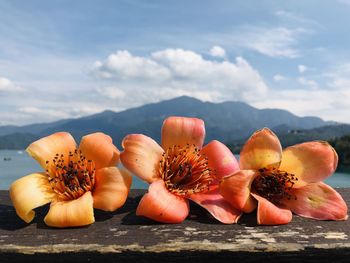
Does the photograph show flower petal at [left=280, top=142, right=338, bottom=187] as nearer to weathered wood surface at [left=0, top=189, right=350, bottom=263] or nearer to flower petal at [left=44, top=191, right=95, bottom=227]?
weathered wood surface at [left=0, top=189, right=350, bottom=263]

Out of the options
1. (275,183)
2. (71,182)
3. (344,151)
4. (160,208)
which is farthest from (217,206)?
(344,151)

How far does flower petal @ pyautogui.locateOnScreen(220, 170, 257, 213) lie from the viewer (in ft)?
5.15

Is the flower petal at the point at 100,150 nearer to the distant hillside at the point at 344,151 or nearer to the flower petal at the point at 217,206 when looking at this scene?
the flower petal at the point at 217,206

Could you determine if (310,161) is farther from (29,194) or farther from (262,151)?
(29,194)

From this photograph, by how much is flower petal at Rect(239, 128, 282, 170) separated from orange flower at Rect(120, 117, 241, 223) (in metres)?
0.08

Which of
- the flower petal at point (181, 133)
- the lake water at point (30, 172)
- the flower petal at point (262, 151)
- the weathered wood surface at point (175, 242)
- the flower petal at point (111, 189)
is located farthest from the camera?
the lake water at point (30, 172)

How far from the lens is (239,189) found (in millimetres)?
1574

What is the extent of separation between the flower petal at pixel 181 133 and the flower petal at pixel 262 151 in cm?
21

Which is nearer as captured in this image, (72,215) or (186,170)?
(72,215)

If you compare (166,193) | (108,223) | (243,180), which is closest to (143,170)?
(166,193)

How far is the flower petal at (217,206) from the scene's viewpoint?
1549 mm

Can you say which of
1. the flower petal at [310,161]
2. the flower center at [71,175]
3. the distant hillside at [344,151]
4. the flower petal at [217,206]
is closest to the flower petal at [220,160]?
the flower petal at [217,206]

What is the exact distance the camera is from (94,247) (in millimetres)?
1260

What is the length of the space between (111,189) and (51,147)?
0.38m
